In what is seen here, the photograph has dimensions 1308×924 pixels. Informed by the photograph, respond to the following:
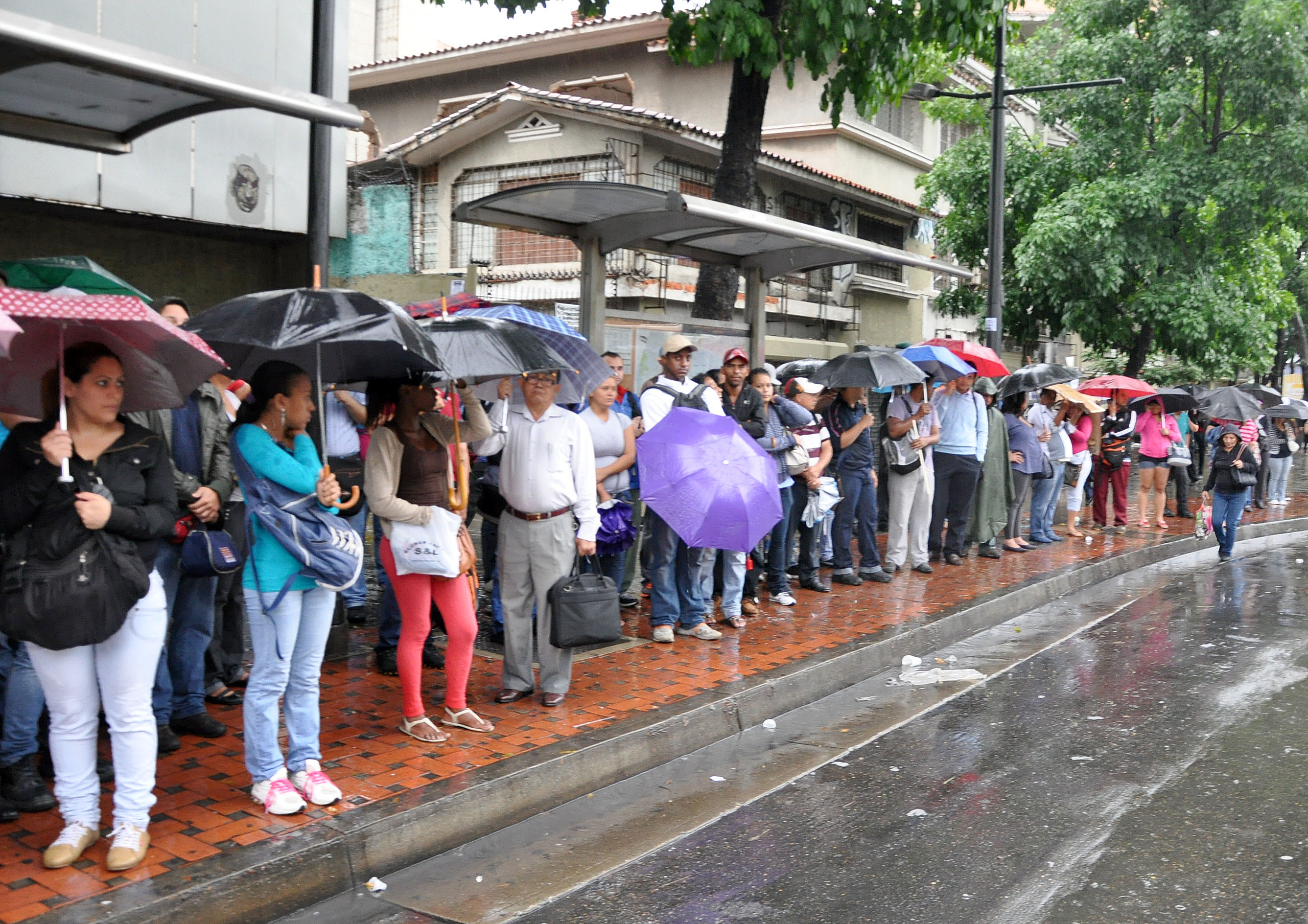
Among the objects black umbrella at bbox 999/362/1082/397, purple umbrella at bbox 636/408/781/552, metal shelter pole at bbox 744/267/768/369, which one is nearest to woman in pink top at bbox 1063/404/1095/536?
black umbrella at bbox 999/362/1082/397

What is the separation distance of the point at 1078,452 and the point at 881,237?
14646mm

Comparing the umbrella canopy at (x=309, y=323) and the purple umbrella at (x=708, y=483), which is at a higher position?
the umbrella canopy at (x=309, y=323)

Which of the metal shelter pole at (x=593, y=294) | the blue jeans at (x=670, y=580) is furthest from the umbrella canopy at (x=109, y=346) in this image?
the metal shelter pole at (x=593, y=294)

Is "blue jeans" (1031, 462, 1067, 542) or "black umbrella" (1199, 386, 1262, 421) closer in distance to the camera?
"black umbrella" (1199, 386, 1262, 421)

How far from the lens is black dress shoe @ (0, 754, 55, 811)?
490cm

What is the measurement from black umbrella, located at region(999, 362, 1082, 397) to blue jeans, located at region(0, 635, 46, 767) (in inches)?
418

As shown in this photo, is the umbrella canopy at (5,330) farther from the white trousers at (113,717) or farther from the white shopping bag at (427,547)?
the white shopping bag at (427,547)

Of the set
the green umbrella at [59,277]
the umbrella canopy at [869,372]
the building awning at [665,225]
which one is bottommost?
the umbrella canopy at [869,372]

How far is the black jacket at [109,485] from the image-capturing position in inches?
168

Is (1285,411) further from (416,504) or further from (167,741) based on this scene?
(167,741)

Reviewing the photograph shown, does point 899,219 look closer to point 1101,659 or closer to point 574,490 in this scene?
point 1101,659

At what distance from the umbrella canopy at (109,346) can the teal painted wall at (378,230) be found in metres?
19.3

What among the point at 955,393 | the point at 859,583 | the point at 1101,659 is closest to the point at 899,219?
the point at 955,393

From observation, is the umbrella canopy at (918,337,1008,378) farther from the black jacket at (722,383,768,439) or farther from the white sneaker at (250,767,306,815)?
the white sneaker at (250,767,306,815)
